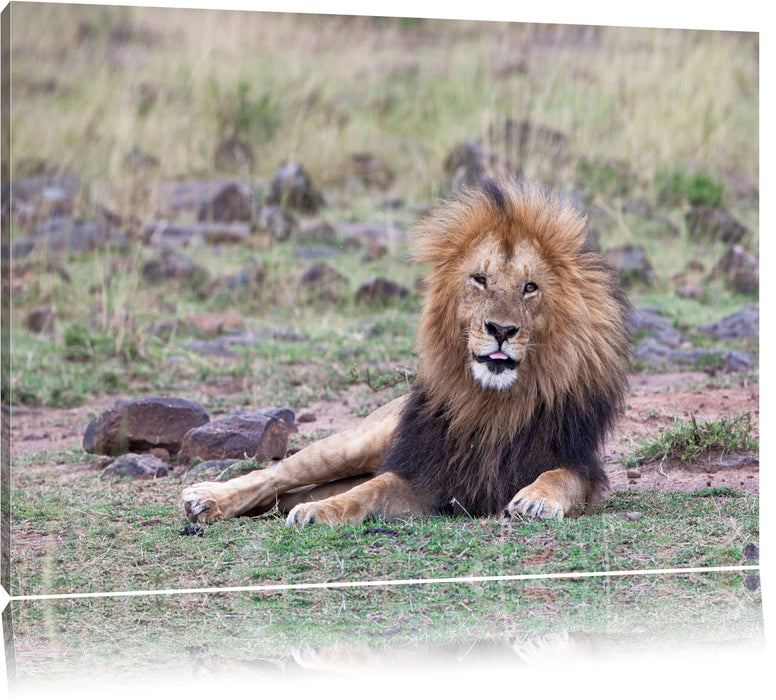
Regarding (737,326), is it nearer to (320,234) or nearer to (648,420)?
(648,420)

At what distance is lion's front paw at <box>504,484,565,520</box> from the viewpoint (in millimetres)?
4125

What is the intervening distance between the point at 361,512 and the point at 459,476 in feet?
1.27

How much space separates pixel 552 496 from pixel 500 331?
55 cm

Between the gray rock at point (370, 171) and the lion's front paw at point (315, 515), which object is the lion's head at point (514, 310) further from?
the gray rock at point (370, 171)

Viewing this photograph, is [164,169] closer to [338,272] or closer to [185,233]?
[185,233]

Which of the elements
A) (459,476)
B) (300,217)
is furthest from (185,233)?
(459,476)

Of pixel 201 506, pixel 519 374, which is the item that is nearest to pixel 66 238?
pixel 201 506

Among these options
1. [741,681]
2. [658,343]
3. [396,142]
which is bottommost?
[741,681]

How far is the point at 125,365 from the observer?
7.12m

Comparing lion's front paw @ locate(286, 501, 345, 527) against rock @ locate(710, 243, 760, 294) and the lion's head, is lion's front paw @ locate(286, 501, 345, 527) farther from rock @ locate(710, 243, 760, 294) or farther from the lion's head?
rock @ locate(710, 243, 760, 294)

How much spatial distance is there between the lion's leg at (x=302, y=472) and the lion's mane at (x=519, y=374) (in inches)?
12.9

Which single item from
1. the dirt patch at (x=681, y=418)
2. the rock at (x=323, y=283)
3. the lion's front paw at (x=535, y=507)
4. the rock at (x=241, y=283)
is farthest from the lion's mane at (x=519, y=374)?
the rock at (x=241, y=283)

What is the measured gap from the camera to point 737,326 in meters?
7.52

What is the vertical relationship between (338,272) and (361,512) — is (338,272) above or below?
above
